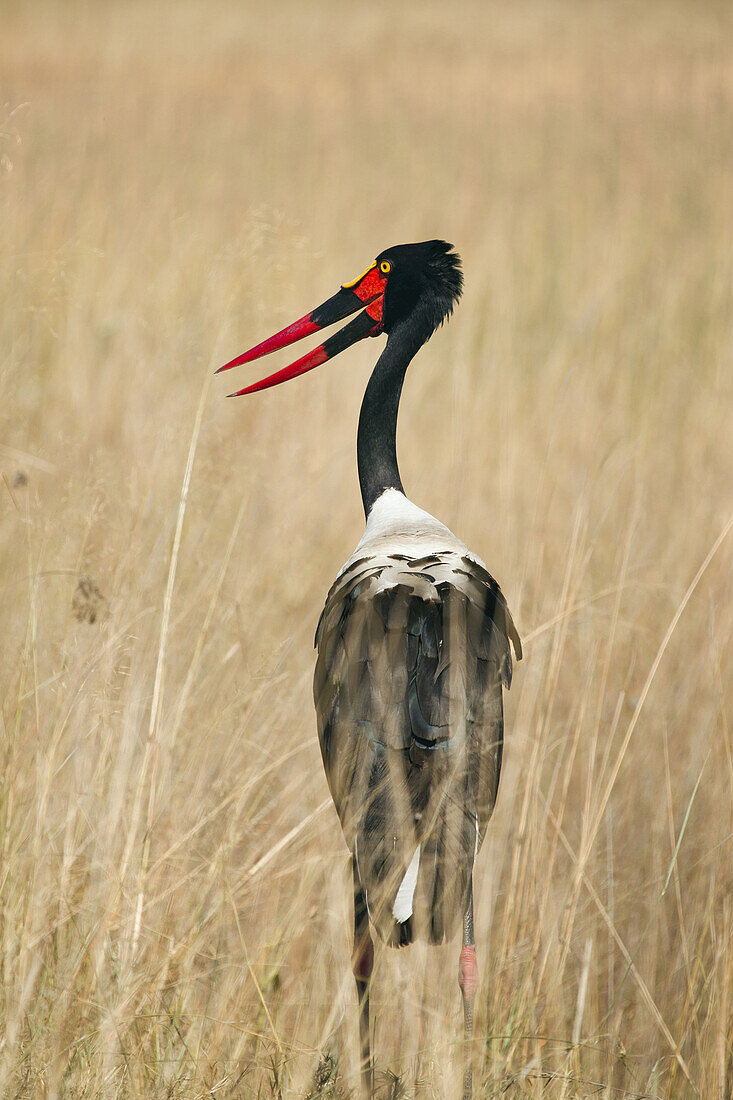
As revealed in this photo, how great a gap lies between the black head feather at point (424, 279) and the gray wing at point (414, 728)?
3.09ft

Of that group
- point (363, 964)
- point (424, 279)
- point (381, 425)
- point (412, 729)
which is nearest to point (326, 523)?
point (381, 425)

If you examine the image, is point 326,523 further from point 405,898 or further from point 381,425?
point 405,898

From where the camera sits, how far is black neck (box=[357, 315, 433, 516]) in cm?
300

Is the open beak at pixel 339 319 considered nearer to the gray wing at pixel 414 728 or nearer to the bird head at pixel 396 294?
the bird head at pixel 396 294

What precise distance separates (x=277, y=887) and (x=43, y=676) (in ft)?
2.73

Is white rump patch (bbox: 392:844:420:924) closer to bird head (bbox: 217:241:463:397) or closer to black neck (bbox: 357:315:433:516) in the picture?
black neck (bbox: 357:315:433:516)

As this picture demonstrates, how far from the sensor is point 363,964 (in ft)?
7.21

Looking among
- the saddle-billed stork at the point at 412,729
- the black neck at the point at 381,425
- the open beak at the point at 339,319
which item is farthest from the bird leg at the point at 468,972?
the open beak at the point at 339,319

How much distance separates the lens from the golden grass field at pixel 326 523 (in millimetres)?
2014

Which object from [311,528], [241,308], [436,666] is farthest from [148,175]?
[436,666]

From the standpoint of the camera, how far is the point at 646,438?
4.77 meters

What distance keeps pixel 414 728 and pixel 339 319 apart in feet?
4.68

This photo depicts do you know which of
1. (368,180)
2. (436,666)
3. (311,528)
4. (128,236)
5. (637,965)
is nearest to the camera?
(436,666)

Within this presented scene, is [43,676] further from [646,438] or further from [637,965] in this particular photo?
[646,438]
